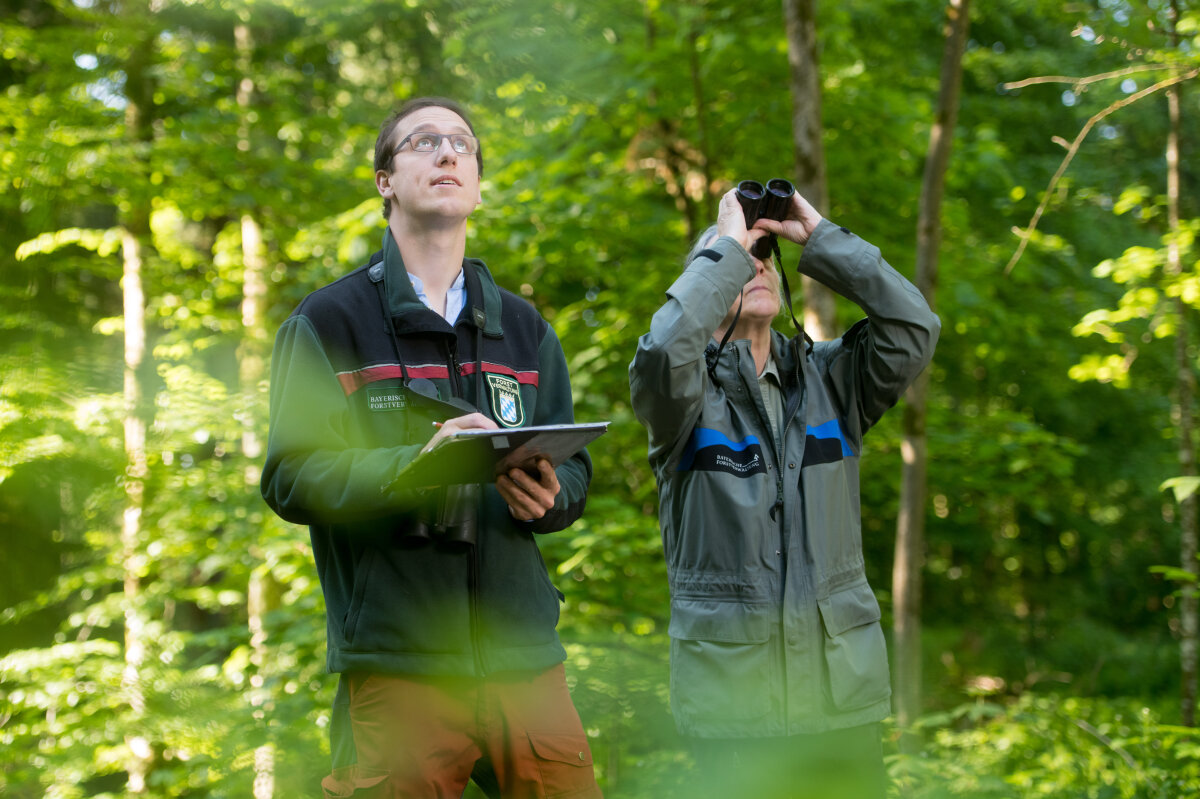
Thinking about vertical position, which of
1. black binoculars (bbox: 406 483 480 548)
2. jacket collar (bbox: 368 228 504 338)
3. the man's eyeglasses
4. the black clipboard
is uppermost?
the man's eyeglasses

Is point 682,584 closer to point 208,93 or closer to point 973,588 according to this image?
point 208,93

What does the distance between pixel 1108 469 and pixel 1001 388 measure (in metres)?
2.00

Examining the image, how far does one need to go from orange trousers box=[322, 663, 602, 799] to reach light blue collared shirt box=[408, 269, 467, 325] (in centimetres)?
74

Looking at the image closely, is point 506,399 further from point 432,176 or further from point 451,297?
point 432,176

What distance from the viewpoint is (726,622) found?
1.96 metres

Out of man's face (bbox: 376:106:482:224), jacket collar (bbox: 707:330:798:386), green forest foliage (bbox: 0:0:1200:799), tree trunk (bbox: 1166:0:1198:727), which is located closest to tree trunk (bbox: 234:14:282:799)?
green forest foliage (bbox: 0:0:1200:799)

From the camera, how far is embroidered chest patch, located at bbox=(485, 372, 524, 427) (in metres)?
1.84

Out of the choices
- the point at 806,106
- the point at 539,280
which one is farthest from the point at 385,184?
the point at 539,280

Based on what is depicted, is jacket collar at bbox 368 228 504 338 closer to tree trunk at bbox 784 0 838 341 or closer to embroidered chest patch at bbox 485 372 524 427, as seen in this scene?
embroidered chest patch at bbox 485 372 524 427

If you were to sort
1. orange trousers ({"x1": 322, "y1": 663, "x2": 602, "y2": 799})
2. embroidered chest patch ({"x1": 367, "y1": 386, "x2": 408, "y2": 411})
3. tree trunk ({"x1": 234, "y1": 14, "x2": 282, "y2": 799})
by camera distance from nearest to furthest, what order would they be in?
orange trousers ({"x1": 322, "y1": 663, "x2": 602, "y2": 799})
embroidered chest patch ({"x1": 367, "y1": 386, "x2": 408, "y2": 411})
tree trunk ({"x1": 234, "y1": 14, "x2": 282, "y2": 799})

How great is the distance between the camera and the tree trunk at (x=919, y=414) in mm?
4527

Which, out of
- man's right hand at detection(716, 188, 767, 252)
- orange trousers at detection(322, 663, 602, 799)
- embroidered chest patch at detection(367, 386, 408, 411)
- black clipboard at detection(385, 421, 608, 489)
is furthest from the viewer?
man's right hand at detection(716, 188, 767, 252)

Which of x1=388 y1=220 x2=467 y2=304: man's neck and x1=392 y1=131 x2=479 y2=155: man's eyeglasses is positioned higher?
x1=392 y1=131 x2=479 y2=155: man's eyeglasses

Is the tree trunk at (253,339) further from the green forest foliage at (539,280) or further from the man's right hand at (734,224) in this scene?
the man's right hand at (734,224)
